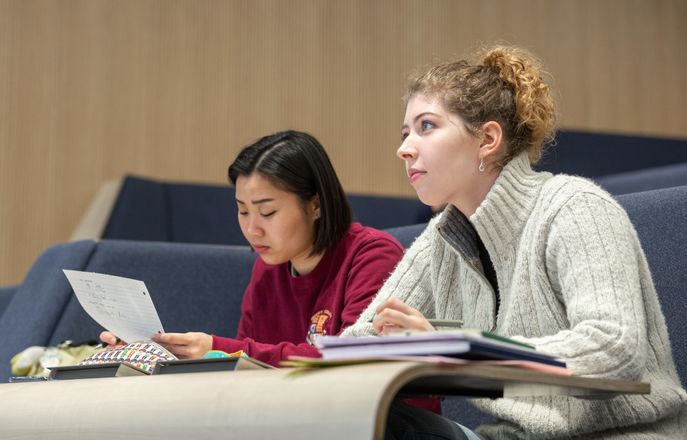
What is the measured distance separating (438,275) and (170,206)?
226cm

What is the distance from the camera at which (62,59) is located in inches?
152

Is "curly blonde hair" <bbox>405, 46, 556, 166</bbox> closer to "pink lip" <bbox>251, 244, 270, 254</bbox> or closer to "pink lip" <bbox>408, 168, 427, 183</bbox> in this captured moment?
"pink lip" <bbox>408, 168, 427, 183</bbox>

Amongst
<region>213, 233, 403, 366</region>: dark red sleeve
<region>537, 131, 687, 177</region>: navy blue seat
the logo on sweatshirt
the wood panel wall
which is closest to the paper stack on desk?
<region>213, 233, 403, 366</region>: dark red sleeve

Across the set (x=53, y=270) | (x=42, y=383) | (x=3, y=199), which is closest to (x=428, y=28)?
(x=3, y=199)

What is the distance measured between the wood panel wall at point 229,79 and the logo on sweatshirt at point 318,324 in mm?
2277

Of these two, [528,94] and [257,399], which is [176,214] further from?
[257,399]

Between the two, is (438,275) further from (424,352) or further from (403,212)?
(403,212)

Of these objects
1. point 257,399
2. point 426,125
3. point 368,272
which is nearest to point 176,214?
point 368,272

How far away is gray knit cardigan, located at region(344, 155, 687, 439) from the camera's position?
1.04 meters

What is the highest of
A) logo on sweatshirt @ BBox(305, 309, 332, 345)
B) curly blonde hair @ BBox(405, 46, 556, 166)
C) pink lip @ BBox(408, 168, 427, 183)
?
curly blonde hair @ BBox(405, 46, 556, 166)

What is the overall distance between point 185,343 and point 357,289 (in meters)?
0.38

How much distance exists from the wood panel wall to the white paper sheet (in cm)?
256

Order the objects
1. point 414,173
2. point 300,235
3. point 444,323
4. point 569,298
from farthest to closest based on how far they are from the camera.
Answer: point 300,235, point 414,173, point 569,298, point 444,323

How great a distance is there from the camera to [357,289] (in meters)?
1.71
